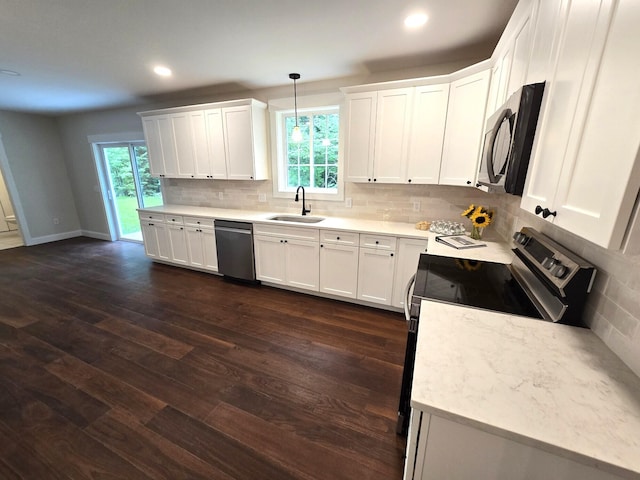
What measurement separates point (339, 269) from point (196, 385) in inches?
66.4

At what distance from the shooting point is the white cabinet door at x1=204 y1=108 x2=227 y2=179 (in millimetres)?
3523

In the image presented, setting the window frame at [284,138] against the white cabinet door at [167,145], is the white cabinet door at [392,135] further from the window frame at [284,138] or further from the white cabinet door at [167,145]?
the white cabinet door at [167,145]

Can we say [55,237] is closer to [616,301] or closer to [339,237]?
[339,237]

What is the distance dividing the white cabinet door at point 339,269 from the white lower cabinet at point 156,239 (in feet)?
8.57

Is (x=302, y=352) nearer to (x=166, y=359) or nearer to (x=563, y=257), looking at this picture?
(x=166, y=359)

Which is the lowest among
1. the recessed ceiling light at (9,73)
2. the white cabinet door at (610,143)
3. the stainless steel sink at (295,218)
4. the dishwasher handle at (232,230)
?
the dishwasher handle at (232,230)

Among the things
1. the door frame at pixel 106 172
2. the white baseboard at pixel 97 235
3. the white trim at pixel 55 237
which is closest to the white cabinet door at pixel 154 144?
the door frame at pixel 106 172

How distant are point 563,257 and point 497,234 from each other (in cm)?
156

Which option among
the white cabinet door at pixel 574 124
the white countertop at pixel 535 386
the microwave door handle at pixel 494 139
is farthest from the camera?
the microwave door handle at pixel 494 139

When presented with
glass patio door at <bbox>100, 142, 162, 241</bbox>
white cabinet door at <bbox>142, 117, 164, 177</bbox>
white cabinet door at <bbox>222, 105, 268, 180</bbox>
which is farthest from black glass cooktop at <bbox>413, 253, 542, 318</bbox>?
glass patio door at <bbox>100, 142, 162, 241</bbox>

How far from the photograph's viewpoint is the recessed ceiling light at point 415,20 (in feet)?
6.03

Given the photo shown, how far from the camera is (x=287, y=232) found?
3.09m

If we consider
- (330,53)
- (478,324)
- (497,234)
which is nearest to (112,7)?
(330,53)

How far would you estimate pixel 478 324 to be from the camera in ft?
3.43
